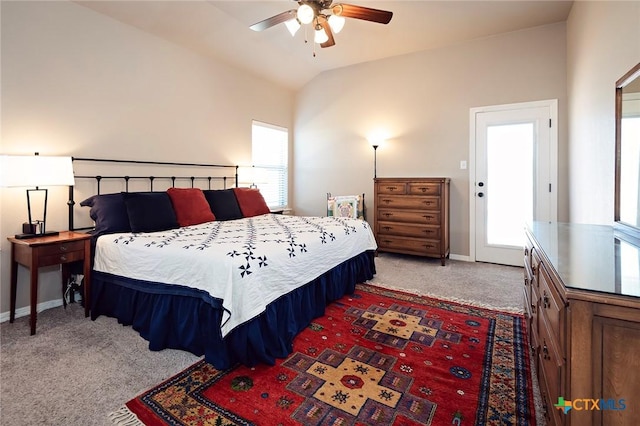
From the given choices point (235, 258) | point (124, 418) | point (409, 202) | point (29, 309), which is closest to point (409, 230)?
point (409, 202)

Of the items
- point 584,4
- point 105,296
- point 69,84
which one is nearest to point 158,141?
A: point 69,84

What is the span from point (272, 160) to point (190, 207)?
97.5 inches

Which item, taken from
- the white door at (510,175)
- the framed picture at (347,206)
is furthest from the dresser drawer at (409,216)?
the white door at (510,175)

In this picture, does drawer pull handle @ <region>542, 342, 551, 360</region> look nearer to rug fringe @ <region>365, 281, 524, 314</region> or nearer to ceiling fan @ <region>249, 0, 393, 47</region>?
rug fringe @ <region>365, 281, 524, 314</region>

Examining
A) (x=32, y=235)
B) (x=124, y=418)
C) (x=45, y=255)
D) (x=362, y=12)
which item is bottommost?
(x=124, y=418)

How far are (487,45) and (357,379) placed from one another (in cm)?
444

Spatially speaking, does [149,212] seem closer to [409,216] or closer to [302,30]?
[302,30]

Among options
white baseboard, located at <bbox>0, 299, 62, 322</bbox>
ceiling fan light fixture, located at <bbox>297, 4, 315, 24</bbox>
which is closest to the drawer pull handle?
ceiling fan light fixture, located at <bbox>297, 4, 315, 24</bbox>

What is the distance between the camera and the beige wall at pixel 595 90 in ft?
6.71

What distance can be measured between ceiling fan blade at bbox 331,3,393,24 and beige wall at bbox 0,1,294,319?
2.30 m

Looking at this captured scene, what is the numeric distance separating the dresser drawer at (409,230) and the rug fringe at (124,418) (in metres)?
3.67

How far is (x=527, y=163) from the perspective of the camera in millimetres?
4105

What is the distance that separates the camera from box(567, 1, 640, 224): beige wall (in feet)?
6.71

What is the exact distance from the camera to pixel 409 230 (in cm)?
446
